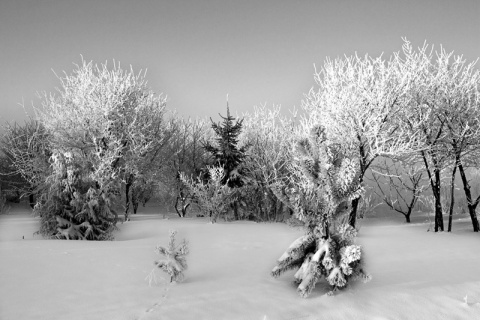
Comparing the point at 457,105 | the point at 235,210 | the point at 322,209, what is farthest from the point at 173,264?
the point at 235,210

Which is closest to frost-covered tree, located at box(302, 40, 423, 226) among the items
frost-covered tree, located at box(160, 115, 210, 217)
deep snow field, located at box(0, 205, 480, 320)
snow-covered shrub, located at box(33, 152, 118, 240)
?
deep snow field, located at box(0, 205, 480, 320)

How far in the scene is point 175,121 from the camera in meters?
27.9

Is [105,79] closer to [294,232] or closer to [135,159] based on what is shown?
[135,159]

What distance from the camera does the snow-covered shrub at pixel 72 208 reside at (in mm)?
11727

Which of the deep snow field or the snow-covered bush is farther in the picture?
the snow-covered bush

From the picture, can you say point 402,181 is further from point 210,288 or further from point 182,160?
point 182,160

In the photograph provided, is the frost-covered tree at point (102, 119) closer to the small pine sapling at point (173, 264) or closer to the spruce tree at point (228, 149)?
the spruce tree at point (228, 149)

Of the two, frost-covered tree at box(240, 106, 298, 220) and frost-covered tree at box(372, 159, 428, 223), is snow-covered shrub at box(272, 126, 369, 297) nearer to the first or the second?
frost-covered tree at box(372, 159, 428, 223)

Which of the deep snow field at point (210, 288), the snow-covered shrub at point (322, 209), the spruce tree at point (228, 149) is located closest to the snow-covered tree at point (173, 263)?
the deep snow field at point (210, 288)

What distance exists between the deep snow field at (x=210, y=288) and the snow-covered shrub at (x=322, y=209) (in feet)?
1.35

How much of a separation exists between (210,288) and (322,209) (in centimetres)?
229

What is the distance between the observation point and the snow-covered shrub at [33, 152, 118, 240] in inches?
462

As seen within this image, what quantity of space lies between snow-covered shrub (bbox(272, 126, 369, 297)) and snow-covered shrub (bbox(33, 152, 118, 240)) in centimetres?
844

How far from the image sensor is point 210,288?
552 cm
